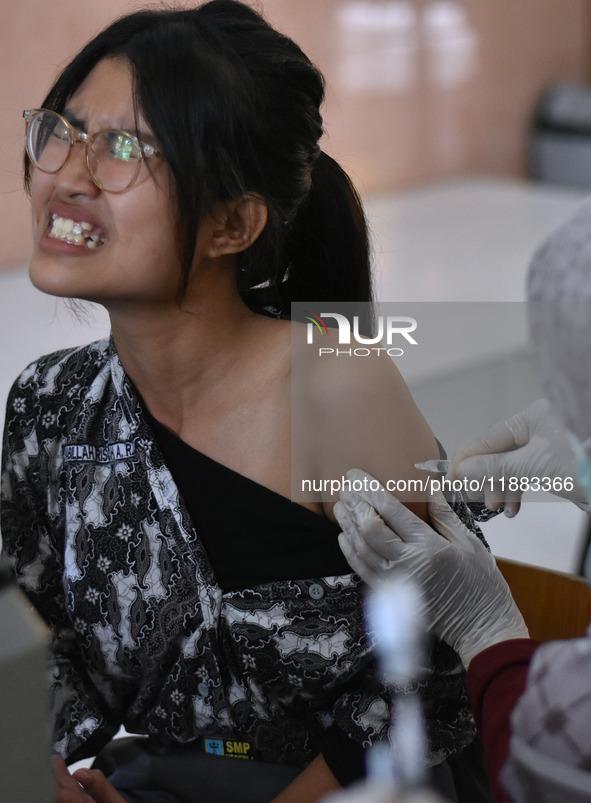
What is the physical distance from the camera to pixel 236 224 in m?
1.12

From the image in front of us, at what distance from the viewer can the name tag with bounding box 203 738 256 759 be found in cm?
116

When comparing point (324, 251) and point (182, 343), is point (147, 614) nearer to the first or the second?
point (182, 343)

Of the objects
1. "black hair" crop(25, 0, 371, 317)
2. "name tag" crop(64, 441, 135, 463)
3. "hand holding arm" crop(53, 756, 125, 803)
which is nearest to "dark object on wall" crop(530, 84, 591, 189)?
"black hair" crop(25, 0, 371, 317)

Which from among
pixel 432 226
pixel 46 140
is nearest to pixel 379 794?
pixel 46 140

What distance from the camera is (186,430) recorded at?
1186mm

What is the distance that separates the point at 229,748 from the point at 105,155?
27.2 inches

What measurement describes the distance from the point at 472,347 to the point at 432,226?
5.00 feet

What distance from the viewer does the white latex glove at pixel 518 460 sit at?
3.28ft

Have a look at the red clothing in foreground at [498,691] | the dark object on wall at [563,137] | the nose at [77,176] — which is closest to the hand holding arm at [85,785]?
the red clothing in foreground at [498,691]

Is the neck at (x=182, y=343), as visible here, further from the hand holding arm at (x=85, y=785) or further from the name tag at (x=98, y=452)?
the hand holding arm at (x=85, y=785)

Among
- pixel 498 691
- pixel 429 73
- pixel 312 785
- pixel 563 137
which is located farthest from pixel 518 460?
pixel 563 137

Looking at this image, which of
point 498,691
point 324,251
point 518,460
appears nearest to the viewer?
point 498,691

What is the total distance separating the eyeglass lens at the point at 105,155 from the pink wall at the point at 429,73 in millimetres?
2770

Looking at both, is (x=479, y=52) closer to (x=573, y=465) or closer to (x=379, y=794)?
(x=573, y=465)
